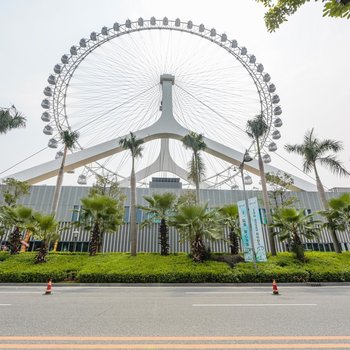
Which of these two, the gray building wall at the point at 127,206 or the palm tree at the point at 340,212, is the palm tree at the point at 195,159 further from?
the palm tree at the point at 340,212

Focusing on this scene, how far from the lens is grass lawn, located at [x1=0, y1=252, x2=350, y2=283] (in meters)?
14.9

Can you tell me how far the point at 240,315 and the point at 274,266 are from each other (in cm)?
1203

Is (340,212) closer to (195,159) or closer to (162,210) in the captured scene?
(195,159)

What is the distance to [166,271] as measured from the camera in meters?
15.4

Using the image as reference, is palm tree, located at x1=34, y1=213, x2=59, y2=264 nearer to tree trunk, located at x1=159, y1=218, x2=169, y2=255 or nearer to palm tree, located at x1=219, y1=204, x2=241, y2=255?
tree trunk, located at x1=159, y1=218, x2=169, y2=255

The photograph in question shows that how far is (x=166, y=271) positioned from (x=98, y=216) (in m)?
7.88

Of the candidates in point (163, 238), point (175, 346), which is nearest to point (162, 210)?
point (163, 238)

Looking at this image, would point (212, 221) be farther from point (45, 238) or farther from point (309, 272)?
point (45, 238)

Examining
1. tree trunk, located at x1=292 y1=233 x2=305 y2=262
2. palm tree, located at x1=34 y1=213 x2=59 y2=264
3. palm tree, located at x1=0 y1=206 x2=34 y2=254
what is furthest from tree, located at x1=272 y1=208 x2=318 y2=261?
palm tree, located at x1=0 y1=206 x2=34 y2=254

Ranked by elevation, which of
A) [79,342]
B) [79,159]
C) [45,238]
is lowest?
[79,342]

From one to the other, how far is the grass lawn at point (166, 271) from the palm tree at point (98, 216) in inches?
99.0

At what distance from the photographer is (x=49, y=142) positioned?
106 ft

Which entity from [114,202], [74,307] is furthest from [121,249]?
[74,307]

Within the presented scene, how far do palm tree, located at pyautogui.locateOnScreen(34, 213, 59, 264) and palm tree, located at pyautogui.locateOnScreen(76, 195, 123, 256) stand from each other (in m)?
2.59
